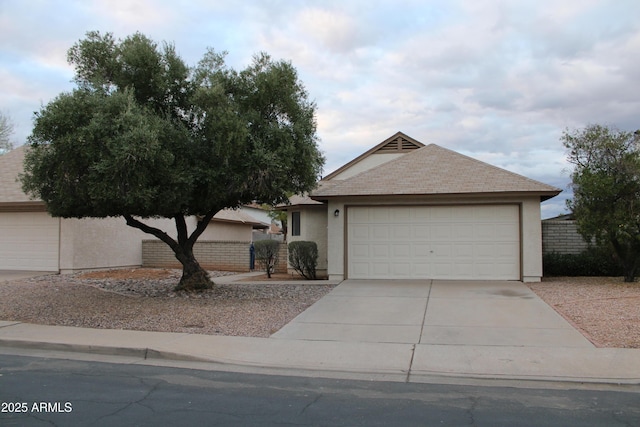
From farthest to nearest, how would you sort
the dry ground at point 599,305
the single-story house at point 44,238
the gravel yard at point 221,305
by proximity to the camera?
the single-story house at point 44,238 < the gravel yard at point 221,305 < the dry ground at point 599,305

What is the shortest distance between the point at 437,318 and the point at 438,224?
6.10m

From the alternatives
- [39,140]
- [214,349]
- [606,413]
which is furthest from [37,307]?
[606,413]

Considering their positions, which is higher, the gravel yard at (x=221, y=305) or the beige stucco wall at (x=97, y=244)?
the beige stucco wall at (x=97, y=244)

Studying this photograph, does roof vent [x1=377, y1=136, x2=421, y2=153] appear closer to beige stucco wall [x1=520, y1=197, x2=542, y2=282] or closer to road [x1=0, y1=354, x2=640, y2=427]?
beige stucco wall [x1=520, y1=197, x2=542, y2=282]

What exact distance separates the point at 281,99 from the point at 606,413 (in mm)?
9055

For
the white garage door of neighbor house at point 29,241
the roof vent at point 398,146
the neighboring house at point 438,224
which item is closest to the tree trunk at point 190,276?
the neighboring house at point 438,224

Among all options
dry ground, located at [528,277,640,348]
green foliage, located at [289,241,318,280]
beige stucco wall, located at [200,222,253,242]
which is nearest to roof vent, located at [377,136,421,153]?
beige stucco wall, located at [200,222,253,242]

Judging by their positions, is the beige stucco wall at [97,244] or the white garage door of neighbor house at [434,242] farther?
the beige stucco wall at [97,244]

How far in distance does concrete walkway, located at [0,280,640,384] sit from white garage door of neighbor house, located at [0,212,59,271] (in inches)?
405

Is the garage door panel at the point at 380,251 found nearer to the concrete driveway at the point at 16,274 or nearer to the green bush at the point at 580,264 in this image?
the green bush at the point at 580,264

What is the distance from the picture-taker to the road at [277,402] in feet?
17.8

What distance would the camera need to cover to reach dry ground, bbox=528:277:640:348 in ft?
29.7

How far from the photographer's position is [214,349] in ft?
27.8

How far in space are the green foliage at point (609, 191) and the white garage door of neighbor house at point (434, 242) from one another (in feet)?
6.30
